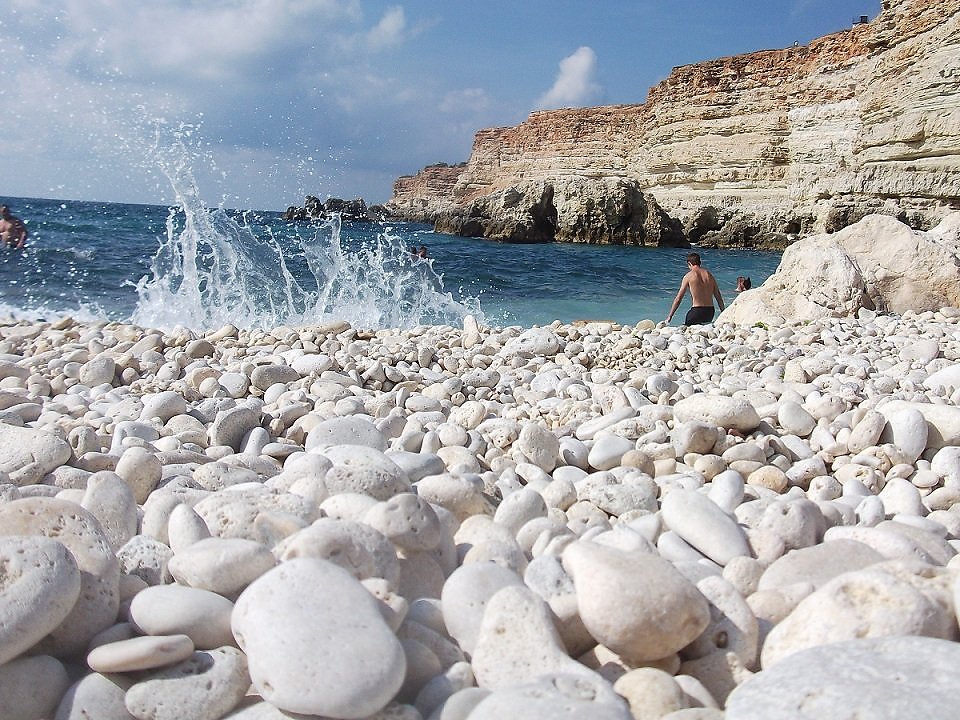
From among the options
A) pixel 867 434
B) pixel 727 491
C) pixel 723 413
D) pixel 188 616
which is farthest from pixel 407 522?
pixel 867 434

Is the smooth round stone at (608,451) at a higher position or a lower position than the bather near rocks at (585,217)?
lower

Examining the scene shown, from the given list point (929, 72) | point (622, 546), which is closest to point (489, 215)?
point (929, 72)

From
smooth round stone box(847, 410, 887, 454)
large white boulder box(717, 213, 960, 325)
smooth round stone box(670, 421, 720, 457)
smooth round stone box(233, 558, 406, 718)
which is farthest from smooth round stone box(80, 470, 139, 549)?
large white boulder box(717, 213, 960, 325)

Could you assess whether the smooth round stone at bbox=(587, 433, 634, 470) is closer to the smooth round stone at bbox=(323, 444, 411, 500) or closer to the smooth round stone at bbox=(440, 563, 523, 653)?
the smooth round stone at bbox=(323, 444, 411, 500)

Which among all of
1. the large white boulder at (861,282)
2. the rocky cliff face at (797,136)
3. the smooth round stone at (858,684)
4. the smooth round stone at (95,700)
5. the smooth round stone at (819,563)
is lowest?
the smooth round stone at (95,700)

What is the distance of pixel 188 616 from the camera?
1.14m

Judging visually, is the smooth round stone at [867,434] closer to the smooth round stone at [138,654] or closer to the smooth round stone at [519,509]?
the smooth round stone at [519,509]

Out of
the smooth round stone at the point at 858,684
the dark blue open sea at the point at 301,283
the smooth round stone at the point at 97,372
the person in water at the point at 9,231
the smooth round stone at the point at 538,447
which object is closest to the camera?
the smooth round stone at the point at 858,684

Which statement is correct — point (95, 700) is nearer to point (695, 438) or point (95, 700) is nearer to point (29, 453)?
point (29, 453)

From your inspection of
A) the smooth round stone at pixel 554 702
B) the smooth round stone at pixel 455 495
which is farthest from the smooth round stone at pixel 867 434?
the smooth round stone at pixel 554 702

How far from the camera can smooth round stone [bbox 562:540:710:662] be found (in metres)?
1.13

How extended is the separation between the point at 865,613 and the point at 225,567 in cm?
108

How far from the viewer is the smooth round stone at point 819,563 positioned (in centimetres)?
139

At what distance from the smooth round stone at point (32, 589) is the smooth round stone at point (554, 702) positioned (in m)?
0.65
